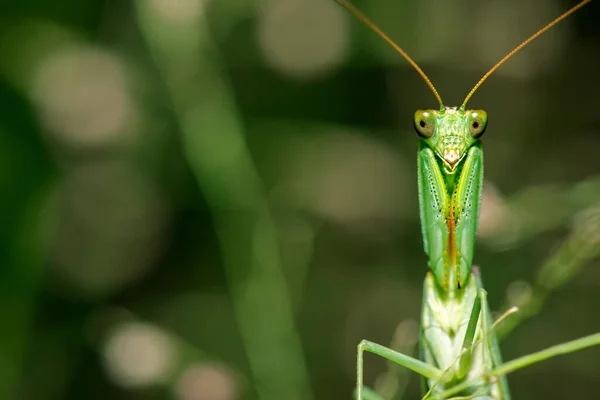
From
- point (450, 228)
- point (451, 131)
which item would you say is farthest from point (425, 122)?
point (450, 228)

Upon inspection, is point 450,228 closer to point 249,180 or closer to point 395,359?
point 395,359

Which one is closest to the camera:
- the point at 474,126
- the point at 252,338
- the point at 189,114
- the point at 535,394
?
the point at 474,126

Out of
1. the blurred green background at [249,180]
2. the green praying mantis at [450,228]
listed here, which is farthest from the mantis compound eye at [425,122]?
the blurred green background at [249,180]

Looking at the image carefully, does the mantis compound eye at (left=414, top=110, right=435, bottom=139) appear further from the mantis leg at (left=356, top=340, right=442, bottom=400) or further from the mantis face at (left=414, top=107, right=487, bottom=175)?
the mantis leg at (left=356, top=340, right=442, bottom=400)

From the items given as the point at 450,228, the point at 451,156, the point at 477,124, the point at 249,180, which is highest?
the point at 249,180

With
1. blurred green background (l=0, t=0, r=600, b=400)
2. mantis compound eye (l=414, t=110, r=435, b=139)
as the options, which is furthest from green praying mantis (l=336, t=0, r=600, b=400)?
blurred green background (l=0, t=0, r=600, b=400)

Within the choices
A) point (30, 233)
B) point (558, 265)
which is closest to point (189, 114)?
point (30, 233)

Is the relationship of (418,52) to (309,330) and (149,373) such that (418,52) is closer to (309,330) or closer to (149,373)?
(309,330)
